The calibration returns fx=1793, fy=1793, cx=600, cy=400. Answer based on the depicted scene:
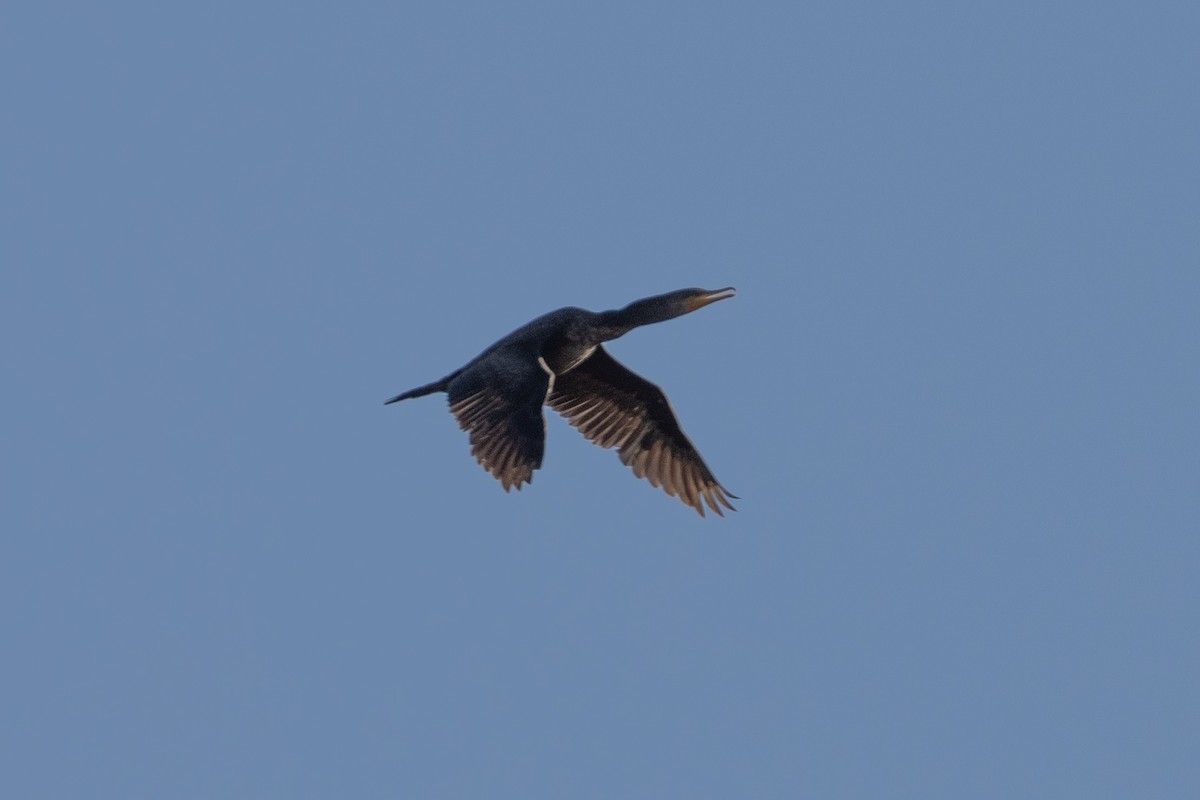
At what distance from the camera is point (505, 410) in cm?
1505

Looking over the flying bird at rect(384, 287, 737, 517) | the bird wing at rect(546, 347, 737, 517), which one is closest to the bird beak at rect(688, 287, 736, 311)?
the flying bird at rect(384, 287, 737, 517)

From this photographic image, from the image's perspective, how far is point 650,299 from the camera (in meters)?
16.5

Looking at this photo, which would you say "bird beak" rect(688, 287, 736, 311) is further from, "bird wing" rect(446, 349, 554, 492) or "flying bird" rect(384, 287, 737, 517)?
"bird wing" rect(446, 349, 554, 492)

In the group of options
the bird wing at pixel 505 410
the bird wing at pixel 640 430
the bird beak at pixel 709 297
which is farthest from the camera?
the bird wing at pixel 640 430

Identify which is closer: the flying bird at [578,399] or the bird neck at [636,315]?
the flying bird at [578,399]

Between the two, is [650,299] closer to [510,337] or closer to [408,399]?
[510,337]

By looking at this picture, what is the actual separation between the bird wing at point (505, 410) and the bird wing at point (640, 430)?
205 cm

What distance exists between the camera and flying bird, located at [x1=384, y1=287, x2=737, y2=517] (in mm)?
14844

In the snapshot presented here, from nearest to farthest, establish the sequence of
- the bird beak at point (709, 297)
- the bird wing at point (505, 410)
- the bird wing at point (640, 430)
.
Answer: the bird wing at point (505, 410) → the bird beak at point (709, 297) → the bird wing at point (640, 430)

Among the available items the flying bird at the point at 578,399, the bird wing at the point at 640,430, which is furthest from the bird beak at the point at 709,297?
the bird wing at the point at 640,430

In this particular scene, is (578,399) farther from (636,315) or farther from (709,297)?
(709,297)

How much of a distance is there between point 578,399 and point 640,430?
2.28 feet

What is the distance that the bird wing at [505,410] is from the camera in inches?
576

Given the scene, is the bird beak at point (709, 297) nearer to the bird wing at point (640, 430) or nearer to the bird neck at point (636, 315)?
the bird neck at point (636, 315)
